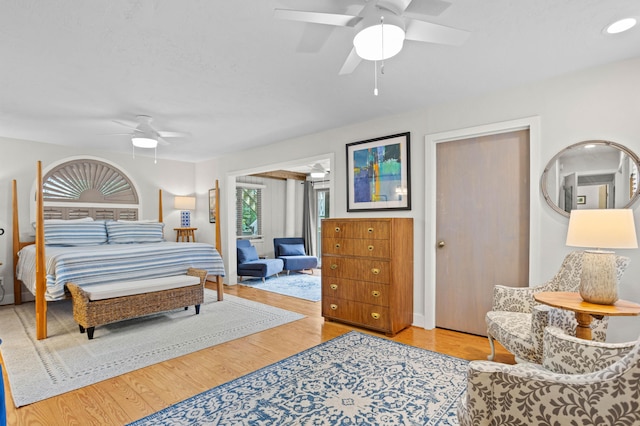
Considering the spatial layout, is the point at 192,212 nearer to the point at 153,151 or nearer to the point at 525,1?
the point at 153,151

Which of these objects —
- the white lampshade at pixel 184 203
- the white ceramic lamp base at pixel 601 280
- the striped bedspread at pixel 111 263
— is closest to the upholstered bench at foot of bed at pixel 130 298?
the striped bedspread at pixel 111 263

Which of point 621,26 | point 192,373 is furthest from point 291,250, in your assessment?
point 621,26

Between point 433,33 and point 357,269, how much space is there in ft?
7.82

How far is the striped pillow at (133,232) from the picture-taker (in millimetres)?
4867

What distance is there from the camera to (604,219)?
6.33 ft

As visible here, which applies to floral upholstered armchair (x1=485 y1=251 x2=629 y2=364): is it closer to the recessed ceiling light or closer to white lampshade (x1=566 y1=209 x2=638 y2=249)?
white lampshade (x1=566 y1=209 x2=638 y2=249)

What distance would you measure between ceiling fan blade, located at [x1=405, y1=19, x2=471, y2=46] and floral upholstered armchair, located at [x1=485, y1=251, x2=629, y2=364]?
66.9 inches

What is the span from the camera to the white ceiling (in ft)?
6.08

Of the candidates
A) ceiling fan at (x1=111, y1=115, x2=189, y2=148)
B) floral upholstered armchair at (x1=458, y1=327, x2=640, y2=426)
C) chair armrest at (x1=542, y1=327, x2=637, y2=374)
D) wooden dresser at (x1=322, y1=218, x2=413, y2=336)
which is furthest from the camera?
ceiling fan at (x1=111, y1=115, x2=189, y2=148)

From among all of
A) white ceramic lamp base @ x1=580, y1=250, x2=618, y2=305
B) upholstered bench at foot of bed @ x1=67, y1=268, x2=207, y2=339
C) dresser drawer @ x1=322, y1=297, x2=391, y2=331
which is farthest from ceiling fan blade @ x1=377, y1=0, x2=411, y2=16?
upholstered bench at foot of bed @ x1=67, y1=268, x2=207, y2=339

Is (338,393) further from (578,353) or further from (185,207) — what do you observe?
(185,207)

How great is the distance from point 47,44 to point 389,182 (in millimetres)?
3139

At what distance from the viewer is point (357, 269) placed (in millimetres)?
3531

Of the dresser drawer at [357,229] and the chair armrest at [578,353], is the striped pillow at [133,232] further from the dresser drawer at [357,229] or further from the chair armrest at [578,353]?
the chair armrest at [578,353]
